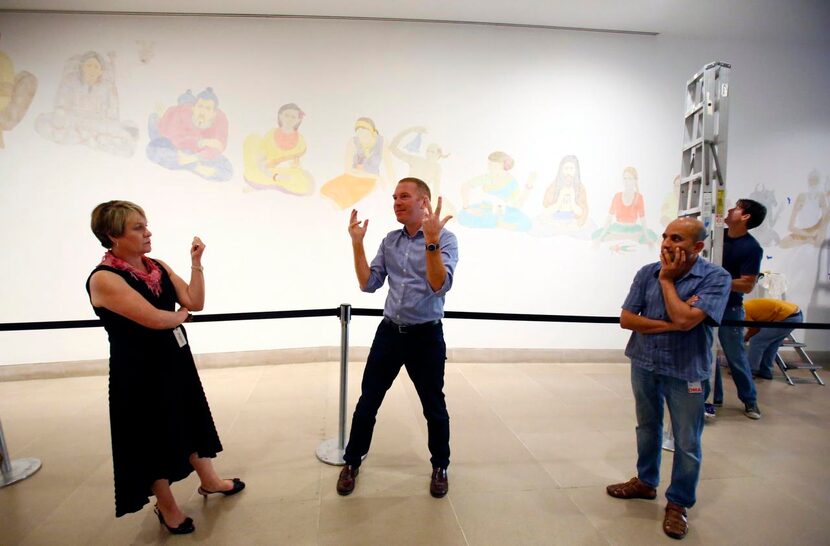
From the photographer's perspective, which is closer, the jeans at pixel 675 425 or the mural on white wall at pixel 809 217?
the jeans at pixel 675 425

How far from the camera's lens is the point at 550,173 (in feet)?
17.2

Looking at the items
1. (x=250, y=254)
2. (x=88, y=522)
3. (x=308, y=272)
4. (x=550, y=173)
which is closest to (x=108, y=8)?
(x=250, y=254)

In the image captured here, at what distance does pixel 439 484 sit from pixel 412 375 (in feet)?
2.25

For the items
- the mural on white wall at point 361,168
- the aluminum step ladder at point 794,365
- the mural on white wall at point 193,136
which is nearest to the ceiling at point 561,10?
the mural on white wall at point 193,136

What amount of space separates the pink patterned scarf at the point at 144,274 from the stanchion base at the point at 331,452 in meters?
1.59

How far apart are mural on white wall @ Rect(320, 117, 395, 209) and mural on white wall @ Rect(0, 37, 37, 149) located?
311 centimetres

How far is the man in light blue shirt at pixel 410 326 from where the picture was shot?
7.61 feet

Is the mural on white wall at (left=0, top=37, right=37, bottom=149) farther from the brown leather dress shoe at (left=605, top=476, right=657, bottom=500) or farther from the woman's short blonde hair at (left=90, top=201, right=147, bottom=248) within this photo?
the brown leather dress shoe at (left=605, top=476, right=657, bottom=500)

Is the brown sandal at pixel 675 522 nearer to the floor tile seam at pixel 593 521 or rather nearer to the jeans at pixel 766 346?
the floor tile seam at pixel 593 521

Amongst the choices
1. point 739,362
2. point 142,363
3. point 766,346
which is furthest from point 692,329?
point 766,346

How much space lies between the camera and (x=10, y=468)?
275 cm

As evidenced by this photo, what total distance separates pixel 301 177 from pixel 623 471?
4.20 m

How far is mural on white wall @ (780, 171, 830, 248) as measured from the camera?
5.61 metres

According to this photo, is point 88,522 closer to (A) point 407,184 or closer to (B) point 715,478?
(A) point 407,184
